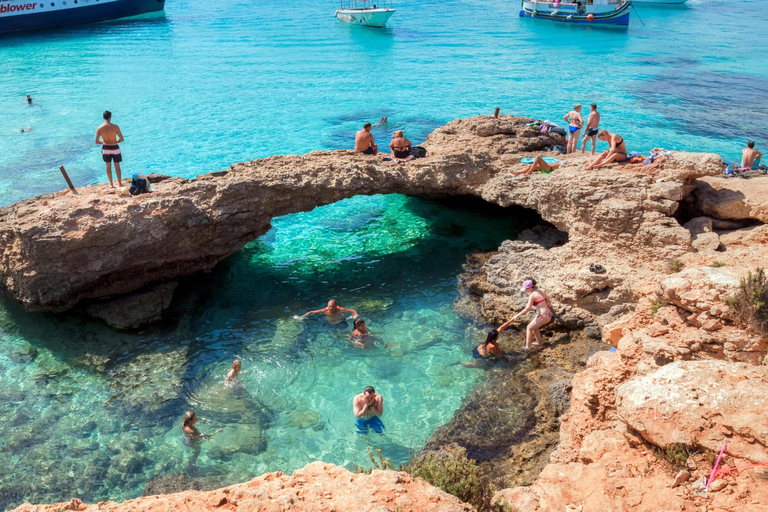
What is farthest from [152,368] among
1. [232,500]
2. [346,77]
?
[346,77]

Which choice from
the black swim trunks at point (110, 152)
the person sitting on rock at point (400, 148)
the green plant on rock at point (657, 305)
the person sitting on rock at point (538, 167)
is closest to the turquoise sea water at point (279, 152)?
the person sitting on rock at point (538, 167)

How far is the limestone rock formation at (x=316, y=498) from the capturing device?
5.82 m

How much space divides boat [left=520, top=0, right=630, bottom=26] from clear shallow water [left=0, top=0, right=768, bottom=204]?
0.98 meters

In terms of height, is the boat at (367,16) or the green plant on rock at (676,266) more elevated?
the boat at (367,16)

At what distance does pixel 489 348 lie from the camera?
11164mm

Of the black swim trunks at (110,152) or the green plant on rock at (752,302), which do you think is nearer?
the green plant on rock at (752,302)

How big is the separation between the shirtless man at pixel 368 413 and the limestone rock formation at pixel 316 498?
3208mm

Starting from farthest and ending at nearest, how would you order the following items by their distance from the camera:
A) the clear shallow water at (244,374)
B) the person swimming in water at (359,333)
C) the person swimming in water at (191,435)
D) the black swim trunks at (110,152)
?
the black swim trunks at (110,152)
the person swimming in water at (359,333)
the person swimming in water at (191,435)
the clear shallow water at (244,374)

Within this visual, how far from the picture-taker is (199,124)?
1040 inches

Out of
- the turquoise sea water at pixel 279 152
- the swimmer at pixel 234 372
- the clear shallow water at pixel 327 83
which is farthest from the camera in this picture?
the clear shallow water at pixel 327 83

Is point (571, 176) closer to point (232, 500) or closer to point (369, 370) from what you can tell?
point (369, 370)

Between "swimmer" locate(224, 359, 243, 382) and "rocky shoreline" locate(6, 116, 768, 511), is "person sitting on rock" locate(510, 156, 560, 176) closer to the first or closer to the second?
"rocky shoreline" locate(6, 116, 768, 511)

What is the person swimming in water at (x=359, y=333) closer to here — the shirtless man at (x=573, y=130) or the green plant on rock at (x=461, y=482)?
the green plant on rock at (x=461, y=482)

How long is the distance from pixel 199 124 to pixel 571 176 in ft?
64.5
